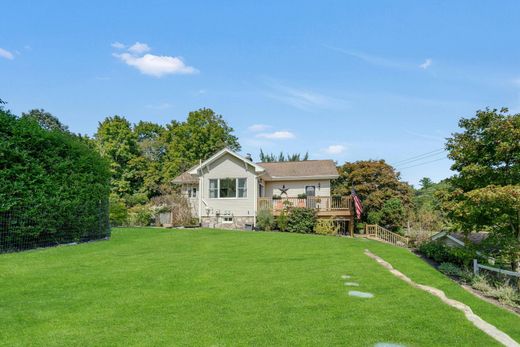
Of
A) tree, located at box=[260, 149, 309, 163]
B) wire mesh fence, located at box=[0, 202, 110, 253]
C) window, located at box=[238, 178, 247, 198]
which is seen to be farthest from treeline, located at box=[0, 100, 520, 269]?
window, located at box=[238, 178, 247, 198]

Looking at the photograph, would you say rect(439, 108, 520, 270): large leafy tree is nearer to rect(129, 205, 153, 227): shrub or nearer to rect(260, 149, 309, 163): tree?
rect(129, 205, 153, 227): shrub

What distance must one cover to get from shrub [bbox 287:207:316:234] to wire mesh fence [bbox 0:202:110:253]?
10.6 m

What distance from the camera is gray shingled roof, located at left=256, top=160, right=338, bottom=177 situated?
83.9ft

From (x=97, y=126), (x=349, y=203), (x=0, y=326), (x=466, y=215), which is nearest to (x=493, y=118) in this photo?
(x=466, y=215)

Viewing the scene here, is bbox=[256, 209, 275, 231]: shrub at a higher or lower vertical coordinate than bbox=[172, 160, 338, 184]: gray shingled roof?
lower

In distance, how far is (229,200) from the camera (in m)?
24.5

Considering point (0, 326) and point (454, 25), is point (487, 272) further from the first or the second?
point (0, 326)

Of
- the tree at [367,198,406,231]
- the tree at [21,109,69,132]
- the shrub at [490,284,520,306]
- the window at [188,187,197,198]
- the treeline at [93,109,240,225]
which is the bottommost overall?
the shrub at [490,284,520,306]

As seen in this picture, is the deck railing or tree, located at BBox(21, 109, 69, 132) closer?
the deck railing

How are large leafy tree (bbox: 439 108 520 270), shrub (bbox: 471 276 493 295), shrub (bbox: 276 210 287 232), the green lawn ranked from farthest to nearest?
shrub (bbox: 276 210 287 232) < large leafy tree (bbox: 439 108 520 270) < shrub (bbox: 471 276 493 295) < the green lawn

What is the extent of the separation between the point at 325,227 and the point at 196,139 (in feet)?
72.6

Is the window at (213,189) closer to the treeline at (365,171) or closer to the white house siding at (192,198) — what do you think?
the white house siding at (192,198)

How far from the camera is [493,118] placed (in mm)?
11328

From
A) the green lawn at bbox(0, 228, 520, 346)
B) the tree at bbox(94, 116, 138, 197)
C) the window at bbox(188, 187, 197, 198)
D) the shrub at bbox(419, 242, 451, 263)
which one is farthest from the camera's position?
the tree at bbox(94, 116, 138, 197)
